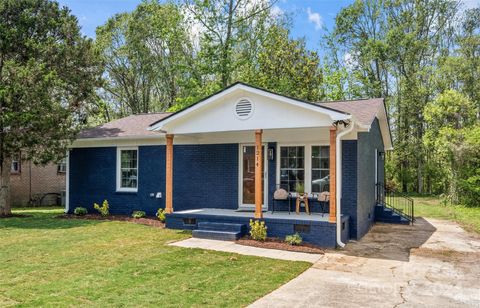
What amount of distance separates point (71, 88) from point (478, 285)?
13.9 m

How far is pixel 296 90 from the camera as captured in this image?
26438 mm

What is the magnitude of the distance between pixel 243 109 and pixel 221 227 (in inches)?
121

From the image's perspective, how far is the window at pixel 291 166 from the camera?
10992 millimetres

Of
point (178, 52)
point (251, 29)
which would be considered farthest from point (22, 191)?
point (251, 29)

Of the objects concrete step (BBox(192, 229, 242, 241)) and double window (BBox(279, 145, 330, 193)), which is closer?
concrete step (BBox(192, 229, 242, 241))

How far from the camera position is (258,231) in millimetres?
9195

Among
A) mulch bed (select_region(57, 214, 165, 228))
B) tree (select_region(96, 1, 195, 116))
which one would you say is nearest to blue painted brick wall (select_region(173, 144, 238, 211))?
mulch bed (select_region(57, 214, 165, 228))

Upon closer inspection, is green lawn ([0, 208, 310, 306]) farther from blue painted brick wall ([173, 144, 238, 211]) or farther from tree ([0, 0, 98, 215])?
tree ([0, 0, 98, 215])

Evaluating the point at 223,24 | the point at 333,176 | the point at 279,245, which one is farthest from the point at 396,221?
the point at 223,24

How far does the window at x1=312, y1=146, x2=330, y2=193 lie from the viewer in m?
10.6

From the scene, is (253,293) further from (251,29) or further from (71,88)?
(251,29)

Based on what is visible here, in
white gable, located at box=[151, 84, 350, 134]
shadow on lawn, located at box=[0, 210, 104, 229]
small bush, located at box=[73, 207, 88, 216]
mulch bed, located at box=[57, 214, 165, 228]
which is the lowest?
shadow on lawn, located at box=[0, 210, 104, 229]

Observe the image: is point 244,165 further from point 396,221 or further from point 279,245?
point 396,221

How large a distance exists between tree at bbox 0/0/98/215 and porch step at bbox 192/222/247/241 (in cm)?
665
